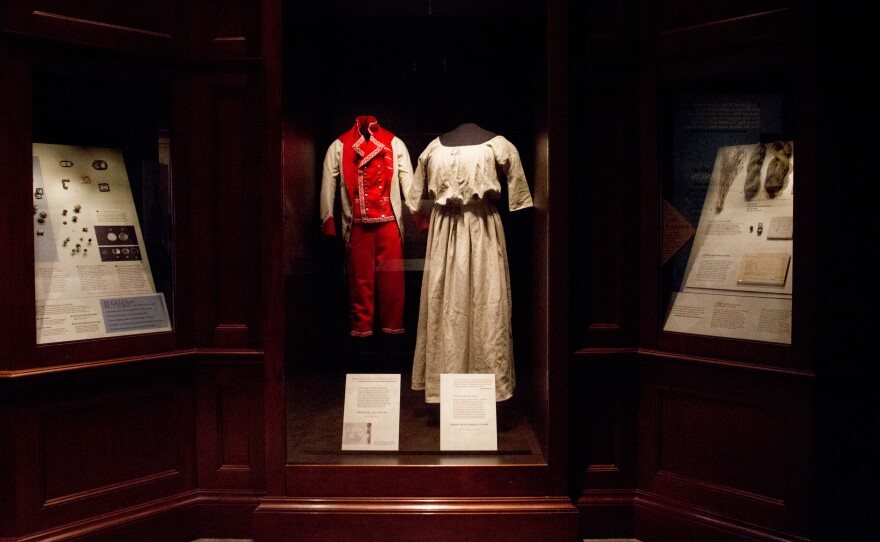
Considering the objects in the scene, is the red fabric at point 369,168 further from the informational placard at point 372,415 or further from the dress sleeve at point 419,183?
the informational placard at point 372,415

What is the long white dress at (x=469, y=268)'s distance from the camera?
8.57 feet

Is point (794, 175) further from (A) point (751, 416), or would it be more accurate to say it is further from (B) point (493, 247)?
(B) point (493, 247)

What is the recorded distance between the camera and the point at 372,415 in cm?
244

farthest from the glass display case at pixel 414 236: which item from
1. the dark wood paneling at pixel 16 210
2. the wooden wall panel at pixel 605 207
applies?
the dark wood paneling at pixel 16 210

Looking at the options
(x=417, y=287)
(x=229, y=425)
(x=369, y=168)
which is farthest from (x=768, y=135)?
(x=229, y=425)

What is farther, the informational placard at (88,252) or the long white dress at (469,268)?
the long white dress at (469,268)

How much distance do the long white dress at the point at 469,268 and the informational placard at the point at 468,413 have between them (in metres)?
0.13

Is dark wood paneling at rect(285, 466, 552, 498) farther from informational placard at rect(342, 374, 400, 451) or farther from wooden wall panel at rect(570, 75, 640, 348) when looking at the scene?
wooden wall panel at rect(570, 75, 640, 348)

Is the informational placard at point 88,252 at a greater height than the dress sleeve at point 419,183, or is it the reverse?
the dress sleeve at point 419,183

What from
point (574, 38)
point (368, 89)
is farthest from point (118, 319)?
point (574, 38)

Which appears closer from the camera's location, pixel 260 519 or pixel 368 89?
pixel 260 519

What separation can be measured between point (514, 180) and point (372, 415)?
1267mm

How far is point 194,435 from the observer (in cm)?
241

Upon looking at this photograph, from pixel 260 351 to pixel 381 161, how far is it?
1093 mm
